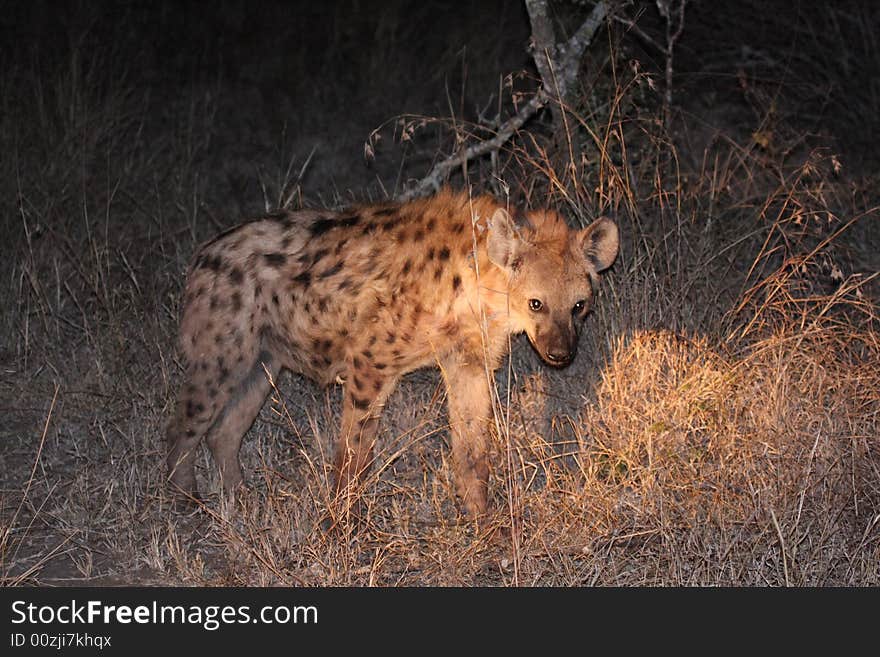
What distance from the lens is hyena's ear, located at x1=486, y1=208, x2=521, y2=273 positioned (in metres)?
3.69

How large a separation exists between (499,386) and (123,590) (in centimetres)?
171

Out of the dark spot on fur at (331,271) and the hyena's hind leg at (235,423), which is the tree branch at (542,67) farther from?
the hyena's hind leg at (235,423)

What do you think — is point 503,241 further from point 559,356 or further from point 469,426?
point 469,426

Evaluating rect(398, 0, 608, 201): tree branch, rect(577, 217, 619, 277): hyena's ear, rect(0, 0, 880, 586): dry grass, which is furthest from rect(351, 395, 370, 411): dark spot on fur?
rect(398, 0, 608, 201): tree branch

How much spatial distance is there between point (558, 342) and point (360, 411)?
664mm

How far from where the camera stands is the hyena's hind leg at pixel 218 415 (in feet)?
13.1

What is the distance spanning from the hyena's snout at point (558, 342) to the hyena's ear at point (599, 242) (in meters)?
0.28

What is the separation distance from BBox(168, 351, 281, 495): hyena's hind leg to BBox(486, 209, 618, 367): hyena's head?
855 mm

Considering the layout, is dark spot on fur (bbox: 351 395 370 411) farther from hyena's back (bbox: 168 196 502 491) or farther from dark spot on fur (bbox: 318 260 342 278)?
dark spot on fur (bbox: 318 260 342 278)

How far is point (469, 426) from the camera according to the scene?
12.9 ft

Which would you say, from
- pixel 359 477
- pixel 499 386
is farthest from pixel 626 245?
pixel 359 477

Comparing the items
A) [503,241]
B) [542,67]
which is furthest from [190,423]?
[542,67]

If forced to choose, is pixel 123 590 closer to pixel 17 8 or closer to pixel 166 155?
pixel 166 155

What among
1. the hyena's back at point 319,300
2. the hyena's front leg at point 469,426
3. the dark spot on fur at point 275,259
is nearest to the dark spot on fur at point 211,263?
the hyena's back at point 319,300
